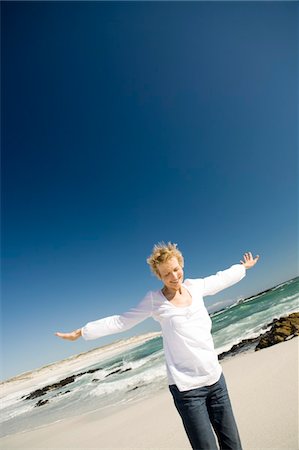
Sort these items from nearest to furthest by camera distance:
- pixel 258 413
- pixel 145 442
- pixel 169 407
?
pixel 258 413 → pixel 145 442 → pixel 169 407

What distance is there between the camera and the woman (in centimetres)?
239

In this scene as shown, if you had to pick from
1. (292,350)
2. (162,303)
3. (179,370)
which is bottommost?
(292,350)

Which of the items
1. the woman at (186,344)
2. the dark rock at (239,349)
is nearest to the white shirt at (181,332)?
the woman at (186,344)

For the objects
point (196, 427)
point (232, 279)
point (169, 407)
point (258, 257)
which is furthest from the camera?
point (169, 407)

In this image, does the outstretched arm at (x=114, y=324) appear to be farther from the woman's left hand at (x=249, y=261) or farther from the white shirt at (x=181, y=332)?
the woman's left hand at (x=249, y=261)

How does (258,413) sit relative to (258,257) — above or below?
below

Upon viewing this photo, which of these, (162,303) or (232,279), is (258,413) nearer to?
(232,279)

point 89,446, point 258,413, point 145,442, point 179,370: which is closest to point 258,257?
point 179,370

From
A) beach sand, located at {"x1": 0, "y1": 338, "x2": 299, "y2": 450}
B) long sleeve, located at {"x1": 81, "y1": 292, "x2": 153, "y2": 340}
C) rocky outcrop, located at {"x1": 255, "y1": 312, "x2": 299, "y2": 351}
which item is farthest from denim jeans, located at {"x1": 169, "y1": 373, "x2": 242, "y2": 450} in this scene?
rocky outcrop, located at {"x1": 255, "y1": 312, "x2": 299, "y2": 351}

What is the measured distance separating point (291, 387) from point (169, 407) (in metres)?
2.30

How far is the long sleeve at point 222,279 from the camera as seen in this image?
2891 millimetres

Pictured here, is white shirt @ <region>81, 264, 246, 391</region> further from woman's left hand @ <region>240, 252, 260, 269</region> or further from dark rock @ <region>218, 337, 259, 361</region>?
dark rock @ <region>218, 337, 259, 361</region>

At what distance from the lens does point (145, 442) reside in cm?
504

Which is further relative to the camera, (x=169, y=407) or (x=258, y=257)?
(x=169, y=407)
